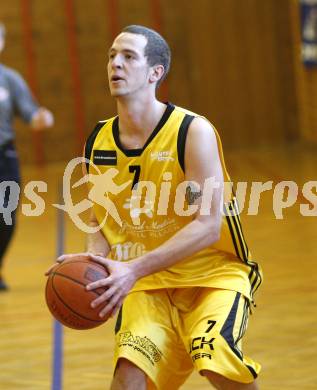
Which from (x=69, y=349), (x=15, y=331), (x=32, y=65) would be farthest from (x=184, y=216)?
(x=32, y=65)

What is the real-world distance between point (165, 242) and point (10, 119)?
4377mm

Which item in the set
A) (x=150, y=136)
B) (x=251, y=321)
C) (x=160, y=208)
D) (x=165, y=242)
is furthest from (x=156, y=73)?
(x=251, y=321)

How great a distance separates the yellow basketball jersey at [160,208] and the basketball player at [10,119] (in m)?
3.81

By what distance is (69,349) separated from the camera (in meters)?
5.82

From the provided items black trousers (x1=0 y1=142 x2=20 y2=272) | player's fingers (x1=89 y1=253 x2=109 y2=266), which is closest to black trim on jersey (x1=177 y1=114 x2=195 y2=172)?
player's fingers (x1=89 y1=253 x2=109 y2=266)

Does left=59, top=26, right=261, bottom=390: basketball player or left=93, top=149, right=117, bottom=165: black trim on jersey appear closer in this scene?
left=59, top=26, right=261, bottom=390: basketball player

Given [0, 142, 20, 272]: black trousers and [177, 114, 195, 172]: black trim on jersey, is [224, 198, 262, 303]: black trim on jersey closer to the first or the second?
[177, 114, 195, 172]: black trim on jersey

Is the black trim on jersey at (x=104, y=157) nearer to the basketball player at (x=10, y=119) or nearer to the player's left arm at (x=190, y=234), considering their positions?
the player's left arm at (x=190, y=234)

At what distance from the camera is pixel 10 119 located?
7.83 meters

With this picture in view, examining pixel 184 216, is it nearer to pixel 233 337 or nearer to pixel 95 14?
pixel 233 337

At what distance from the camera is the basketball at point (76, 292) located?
348cm

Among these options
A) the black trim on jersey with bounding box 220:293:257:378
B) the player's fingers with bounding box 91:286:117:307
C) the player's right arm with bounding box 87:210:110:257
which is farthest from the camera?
the player's right arm with bounding box 87:210:110:257

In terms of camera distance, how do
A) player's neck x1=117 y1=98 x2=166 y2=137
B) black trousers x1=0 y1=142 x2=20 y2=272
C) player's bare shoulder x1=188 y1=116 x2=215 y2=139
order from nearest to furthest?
player's bare shoulder x1=188 y1=116 x2=215 y2=139, player's neck x1=117 y1=98 x2=166 y2=137, black trousers x1=0 y1=142 x2=20 y2=272

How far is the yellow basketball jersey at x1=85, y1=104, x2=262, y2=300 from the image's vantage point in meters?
3.72
